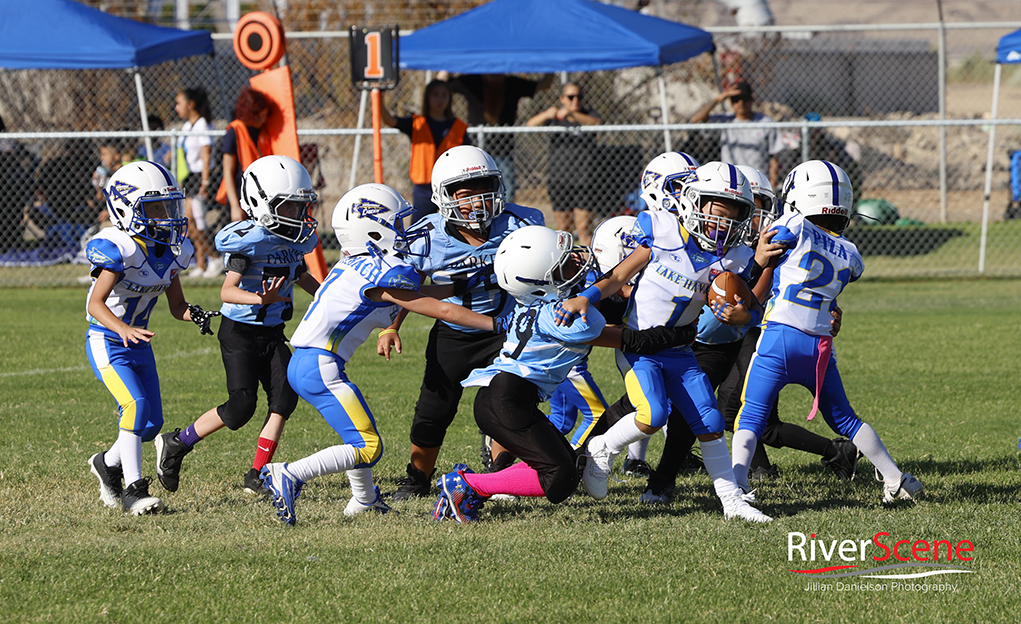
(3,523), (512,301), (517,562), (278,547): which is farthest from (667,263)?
(3,523)

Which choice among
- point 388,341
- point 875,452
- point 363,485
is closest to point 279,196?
point 388,341

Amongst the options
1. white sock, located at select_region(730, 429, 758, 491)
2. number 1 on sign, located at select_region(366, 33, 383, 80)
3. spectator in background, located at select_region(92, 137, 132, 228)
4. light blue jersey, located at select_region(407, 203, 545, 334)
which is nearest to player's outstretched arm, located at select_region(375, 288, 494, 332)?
light blue jersey, located at select_region(407, 203, 545, 334)

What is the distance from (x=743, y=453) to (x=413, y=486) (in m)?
1.71

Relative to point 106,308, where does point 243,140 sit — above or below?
below

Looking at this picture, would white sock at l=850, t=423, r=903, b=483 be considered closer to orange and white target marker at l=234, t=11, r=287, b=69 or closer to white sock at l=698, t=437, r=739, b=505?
white sock at l=698, t=437, r=739, b=505

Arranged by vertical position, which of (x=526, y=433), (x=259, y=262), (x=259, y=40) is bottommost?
(x=526, y=433)

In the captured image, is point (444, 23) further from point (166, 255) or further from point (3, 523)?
point (3, 523)

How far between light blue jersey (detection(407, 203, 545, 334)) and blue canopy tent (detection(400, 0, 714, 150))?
8584 mm

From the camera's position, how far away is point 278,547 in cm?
501

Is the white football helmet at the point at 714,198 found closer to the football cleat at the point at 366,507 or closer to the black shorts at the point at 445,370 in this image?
the black shorts at the point at 445,370

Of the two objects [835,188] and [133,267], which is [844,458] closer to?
[835,188]

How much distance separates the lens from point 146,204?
5824mm

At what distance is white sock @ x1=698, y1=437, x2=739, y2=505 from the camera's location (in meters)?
5.54

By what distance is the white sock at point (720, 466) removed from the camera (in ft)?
18.2
